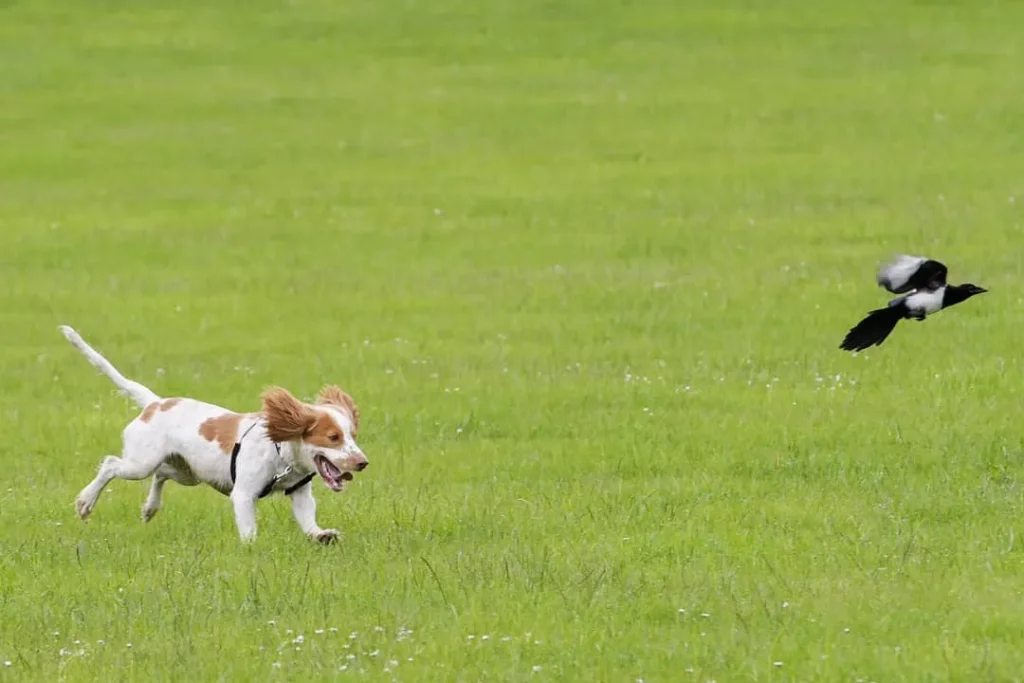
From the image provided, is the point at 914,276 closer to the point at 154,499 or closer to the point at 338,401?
the point at 338,401

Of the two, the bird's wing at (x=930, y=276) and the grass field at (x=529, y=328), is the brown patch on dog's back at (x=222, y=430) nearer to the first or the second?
the grass field at (x=529, y=328)

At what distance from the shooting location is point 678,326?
1784 cm

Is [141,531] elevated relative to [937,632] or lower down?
lower down

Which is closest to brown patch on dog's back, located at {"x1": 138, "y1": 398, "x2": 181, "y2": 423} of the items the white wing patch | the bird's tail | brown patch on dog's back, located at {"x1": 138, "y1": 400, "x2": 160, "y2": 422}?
brown patch on dog's back, located at {"x1": 138, "y1": 400, "x2": 160, "y2": 422}

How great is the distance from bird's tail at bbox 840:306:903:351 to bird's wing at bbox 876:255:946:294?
0.47 feet

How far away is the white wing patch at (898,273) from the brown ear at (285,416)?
131 inches

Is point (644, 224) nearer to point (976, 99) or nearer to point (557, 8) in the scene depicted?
point (976, 99)

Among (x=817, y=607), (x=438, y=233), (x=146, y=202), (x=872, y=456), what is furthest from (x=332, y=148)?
(x=817, y=607)

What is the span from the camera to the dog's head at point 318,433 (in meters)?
9.49

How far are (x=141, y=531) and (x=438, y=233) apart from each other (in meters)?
13.9

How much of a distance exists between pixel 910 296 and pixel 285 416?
142 inches

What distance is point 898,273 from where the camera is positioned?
1057cm

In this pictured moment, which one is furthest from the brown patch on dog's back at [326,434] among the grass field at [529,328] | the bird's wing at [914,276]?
the bird's wing at [914,276]

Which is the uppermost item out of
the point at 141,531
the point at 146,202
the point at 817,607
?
the point at 817,607
